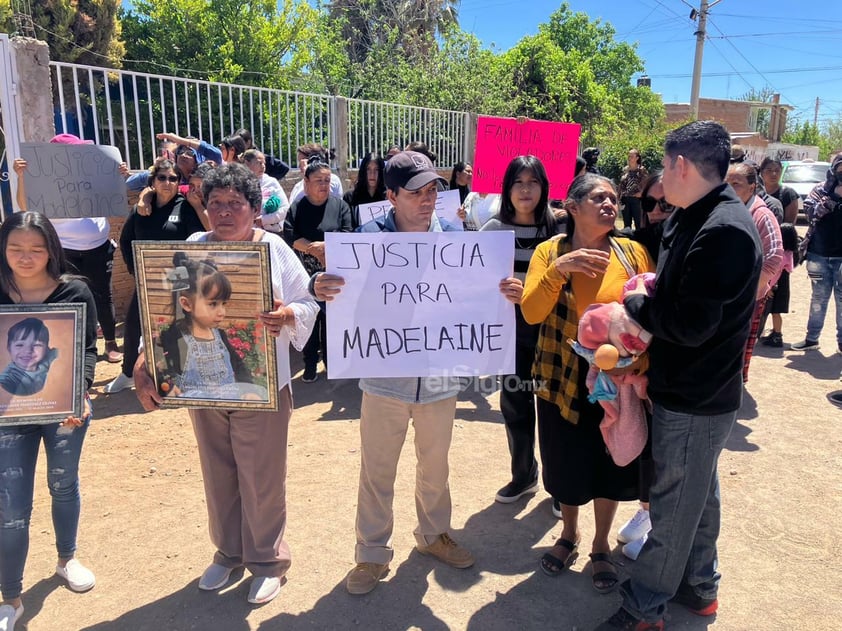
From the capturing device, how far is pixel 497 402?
535 centimetres

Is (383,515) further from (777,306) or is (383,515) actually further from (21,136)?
(777,306)

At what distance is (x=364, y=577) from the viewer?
2.90 metres

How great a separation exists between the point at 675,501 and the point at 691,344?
0.68m

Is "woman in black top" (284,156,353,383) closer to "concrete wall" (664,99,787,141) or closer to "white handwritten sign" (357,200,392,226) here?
"white handwritten sign" (357,200,392,226)

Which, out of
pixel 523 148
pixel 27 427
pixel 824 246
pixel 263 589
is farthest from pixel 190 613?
pixel 824 246

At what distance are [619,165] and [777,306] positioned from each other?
13.1 metres

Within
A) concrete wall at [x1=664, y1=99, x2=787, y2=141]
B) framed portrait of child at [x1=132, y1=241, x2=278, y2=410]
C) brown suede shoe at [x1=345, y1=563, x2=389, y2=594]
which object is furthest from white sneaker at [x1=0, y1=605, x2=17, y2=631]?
concrete wall at [x1=664, y1=99, x2=787, y2=141]

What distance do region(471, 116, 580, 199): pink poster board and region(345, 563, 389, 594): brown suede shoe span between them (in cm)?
376

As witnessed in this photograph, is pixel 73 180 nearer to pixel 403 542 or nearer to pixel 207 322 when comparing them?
pixel 207 322

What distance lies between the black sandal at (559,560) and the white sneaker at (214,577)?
154cm

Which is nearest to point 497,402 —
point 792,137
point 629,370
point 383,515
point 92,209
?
point 383,515

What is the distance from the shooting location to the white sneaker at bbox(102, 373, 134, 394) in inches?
214

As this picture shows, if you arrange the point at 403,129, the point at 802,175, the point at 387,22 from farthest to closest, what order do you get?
the point at 387,22 → the point at 802,175 → the point at 403,129

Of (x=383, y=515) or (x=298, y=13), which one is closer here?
(x=383, y=515)
